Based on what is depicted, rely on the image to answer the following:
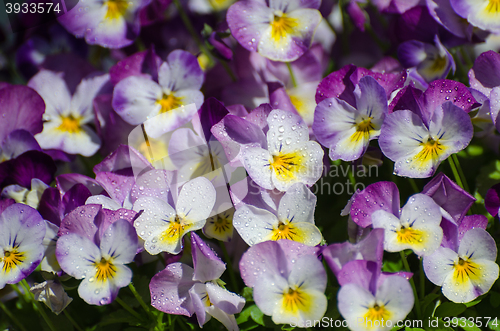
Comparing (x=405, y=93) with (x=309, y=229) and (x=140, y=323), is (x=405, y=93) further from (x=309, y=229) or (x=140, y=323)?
(x=140, y=323)

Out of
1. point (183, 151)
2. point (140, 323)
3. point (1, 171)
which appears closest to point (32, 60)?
point (1, 171)

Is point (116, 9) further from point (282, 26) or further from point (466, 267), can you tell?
point (466, 267)

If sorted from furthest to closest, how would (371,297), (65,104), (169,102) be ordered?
(65,104)
(169,102)
(371,297)

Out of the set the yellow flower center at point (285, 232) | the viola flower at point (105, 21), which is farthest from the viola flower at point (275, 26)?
the yellow flower center at point (285, 232)

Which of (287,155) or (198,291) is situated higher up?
(287,155)

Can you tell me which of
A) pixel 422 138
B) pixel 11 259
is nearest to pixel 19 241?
pixel 11 259
